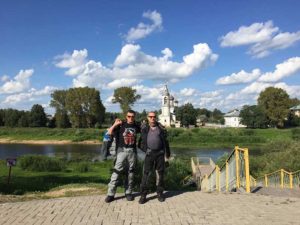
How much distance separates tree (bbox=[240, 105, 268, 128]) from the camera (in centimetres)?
10444

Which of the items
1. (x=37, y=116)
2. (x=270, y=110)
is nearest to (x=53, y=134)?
(x=37, y=116)

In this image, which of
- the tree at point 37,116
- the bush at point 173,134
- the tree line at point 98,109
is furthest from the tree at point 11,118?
the bush at point 173,134

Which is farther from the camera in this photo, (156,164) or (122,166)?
(156,164)

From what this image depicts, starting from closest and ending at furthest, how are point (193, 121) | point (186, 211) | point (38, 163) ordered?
point (186, 211), point (38, 163), point (193, 121)

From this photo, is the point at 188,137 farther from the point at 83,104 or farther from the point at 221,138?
the point at 83,104

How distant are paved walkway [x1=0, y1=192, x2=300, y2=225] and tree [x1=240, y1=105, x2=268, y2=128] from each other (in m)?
98.9

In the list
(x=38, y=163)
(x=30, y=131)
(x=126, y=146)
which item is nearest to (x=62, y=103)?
(x=30, y=131)

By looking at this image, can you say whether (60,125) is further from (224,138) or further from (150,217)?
(150,217)

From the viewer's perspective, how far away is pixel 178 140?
81625 mm

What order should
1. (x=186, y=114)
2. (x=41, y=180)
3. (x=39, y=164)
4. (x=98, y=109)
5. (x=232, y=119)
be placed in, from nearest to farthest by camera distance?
(x=41, y=180) → (x=39, y=164) → (x=98, y=109) → (x=186, y=114) → (x=232, y=119)

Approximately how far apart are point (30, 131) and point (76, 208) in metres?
95.5

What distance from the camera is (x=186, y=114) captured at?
120375mm

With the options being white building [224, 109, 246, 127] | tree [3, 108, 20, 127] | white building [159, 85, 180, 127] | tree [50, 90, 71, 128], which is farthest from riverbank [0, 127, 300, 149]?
white building [224, 109, 246, 127]

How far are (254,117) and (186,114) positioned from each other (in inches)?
859
